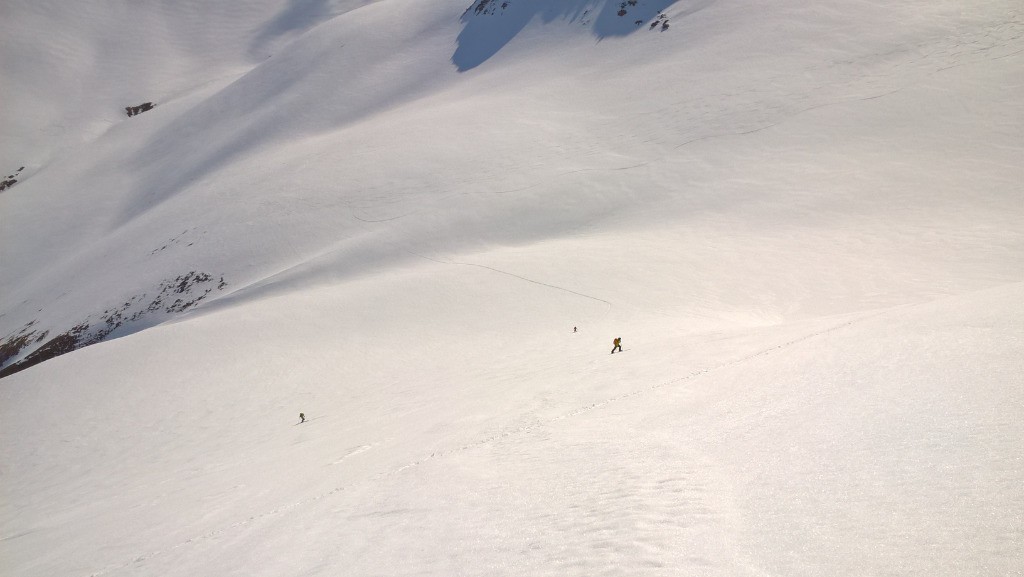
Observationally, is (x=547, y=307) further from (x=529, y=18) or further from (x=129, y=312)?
(x=529, y=18)

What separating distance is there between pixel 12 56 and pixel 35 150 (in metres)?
20.7

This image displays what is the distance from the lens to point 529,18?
51.9m

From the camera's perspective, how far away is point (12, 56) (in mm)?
78438

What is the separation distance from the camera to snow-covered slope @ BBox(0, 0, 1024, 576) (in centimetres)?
639

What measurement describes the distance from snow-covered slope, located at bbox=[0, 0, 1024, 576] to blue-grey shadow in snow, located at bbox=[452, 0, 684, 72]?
332mm

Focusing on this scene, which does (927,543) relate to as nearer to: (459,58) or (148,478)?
(148,478)

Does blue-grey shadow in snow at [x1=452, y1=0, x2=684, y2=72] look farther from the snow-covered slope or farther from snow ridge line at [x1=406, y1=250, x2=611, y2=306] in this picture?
snow ridge line at [x1=406, y1=250, x2=611, y2=306]

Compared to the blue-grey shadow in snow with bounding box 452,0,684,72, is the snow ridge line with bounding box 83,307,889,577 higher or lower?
lower

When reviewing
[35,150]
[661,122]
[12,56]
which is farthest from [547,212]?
[12,56]

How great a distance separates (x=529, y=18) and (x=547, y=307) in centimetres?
3834

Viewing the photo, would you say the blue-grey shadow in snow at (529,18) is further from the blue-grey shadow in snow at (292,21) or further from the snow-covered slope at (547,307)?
the blue-grey shadow in snow at (292,21)

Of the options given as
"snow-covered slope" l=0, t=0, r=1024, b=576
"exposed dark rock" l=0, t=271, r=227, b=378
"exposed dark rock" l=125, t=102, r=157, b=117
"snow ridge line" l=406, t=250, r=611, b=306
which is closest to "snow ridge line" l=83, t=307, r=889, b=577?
"snow-covered slope" l=0, t=0, r=1024, b=576

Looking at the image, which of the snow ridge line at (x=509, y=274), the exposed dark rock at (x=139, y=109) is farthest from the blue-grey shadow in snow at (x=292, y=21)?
the snow ridge line at (x=509, y=274)

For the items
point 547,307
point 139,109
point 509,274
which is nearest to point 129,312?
point 509,274
